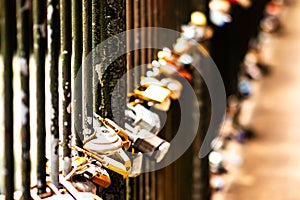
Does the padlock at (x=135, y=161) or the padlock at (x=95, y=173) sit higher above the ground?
the padlock at (x=95, y=173)

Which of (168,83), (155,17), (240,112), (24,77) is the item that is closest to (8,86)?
(24,77)

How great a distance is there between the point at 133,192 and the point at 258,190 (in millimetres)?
3114

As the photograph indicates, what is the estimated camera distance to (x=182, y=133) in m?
2.95

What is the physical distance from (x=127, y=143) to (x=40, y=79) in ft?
0.92

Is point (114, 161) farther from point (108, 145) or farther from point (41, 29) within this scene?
point (41, 29)

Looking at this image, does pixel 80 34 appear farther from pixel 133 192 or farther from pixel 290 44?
pixel 290 44

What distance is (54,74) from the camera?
1604 mm

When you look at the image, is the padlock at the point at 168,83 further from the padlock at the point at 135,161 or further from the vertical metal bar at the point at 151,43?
the padlock at the point at 135,161

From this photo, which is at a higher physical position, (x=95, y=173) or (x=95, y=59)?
(x=95, y=59)

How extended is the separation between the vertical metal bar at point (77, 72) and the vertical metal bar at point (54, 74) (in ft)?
0.25

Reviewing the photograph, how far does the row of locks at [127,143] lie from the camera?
1608 mm

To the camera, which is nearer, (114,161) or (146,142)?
(114,161)

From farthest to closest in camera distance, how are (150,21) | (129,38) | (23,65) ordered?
(150,21)
(129,38)
(23,65)

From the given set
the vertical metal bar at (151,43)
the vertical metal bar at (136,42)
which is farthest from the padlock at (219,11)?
the vertical metal bar at (136,42)
